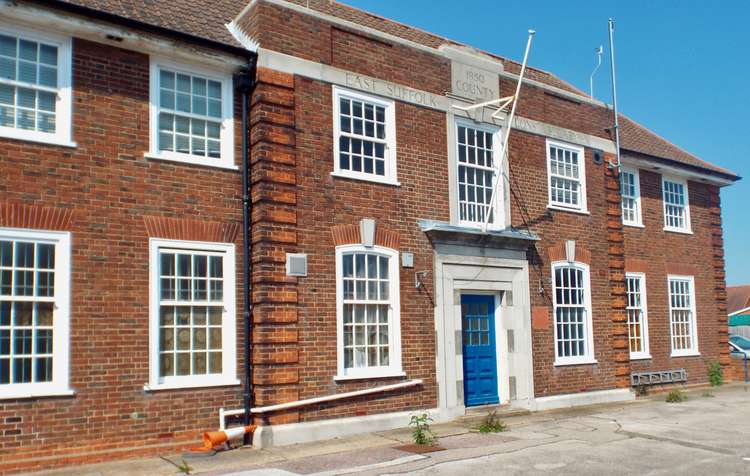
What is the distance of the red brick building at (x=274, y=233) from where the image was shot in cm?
1052

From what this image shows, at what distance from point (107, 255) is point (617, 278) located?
1237cm

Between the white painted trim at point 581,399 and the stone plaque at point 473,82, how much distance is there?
6619 mm

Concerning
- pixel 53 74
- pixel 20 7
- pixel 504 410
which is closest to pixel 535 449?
pixel 504 410

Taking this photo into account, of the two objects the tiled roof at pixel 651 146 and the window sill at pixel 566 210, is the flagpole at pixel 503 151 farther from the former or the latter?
the tiled roof at pixel 651 146

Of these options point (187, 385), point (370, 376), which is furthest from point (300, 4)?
point (187, 385)

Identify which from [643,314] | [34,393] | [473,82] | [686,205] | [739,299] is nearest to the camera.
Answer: [34,393]

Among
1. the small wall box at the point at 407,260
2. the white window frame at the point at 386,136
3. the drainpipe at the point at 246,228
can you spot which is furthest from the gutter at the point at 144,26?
the small wall box at the point at 407,260

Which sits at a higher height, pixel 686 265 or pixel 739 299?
pixel 686 265

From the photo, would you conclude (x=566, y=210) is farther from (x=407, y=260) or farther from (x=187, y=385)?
(x=187, y=385)

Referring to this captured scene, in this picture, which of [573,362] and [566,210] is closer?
[573,362]

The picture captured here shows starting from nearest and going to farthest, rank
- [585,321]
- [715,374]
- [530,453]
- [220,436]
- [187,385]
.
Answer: [530,453], [220,436], [187,385], [585,321], [715,374]

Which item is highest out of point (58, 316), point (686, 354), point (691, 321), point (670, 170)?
point (670, 170)

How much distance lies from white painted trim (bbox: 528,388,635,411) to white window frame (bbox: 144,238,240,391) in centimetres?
685

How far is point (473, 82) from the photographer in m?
15.7
